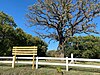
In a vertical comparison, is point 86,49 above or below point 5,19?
below

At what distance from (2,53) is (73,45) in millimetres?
19031

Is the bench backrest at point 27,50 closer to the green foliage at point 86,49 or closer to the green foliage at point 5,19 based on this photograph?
the green foliage at point 5,19

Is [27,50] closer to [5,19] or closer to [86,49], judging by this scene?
[5,19]

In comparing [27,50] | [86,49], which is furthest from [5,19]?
[27,50]

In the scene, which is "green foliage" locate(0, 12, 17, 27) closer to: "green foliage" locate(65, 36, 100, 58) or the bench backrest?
"green foliage" locate(65, 36, 100, 58)

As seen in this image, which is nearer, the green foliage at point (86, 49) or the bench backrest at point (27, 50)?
the bench backrest at point (27, 50)

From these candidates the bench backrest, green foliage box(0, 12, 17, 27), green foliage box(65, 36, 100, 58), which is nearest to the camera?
the bench backrest

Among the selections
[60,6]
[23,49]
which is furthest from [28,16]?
[23,49]

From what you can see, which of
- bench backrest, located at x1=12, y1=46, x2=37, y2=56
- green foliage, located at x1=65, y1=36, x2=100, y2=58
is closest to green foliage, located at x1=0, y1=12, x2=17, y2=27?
green foliage, located at x1=65, y1=36, x2=100, y2=58

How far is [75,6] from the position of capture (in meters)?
29.5

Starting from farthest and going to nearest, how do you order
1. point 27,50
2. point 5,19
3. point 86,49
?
point 86,49 < point 5,19 < point 27,50

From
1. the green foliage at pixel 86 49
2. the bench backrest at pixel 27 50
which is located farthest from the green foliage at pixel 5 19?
the bench backrest at pixel 27 50

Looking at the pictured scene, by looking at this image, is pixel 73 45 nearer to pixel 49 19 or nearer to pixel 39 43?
pixel 39 43

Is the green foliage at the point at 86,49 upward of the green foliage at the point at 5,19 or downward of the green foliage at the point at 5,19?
downward
